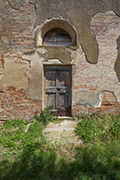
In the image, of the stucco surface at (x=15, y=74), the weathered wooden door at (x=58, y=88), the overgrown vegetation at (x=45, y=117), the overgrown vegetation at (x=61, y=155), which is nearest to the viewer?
the overgrown vegetation at (x=61, y=155)

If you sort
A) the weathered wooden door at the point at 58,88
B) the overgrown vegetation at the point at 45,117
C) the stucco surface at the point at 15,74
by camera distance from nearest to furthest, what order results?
the overgrown vegetation at the point at 45,117 < the stucco surface at the point at 15,74 < the weathered wooden door at the point at 58,88

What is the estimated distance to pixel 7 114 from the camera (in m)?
3.78

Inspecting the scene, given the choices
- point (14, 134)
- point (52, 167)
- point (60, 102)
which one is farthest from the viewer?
point (60, 102)

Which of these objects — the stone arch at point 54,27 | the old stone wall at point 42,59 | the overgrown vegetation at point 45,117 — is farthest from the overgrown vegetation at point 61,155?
the stone arch at point 54,27

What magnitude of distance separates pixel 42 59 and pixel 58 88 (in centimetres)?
117

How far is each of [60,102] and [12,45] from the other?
257cm

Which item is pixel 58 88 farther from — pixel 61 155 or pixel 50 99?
pixel 61 155

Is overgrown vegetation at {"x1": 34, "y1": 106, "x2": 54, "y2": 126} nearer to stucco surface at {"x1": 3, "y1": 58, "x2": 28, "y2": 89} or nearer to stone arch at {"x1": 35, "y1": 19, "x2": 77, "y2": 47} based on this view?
stucco surface at {"x1": 3, "y1": 58, "x2": 28, "y2": 89}

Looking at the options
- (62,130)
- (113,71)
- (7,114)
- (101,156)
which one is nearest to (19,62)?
(7,114)

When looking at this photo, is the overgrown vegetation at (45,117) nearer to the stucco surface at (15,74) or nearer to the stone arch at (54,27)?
the stucco surface at (15,74)

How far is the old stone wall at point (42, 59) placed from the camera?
361 cm

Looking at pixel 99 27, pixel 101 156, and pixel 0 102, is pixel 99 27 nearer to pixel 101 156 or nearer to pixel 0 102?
pixel 101 156

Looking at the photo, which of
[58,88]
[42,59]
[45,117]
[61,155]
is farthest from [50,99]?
[61,155]

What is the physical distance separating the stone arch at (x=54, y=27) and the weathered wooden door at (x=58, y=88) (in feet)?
3.16
